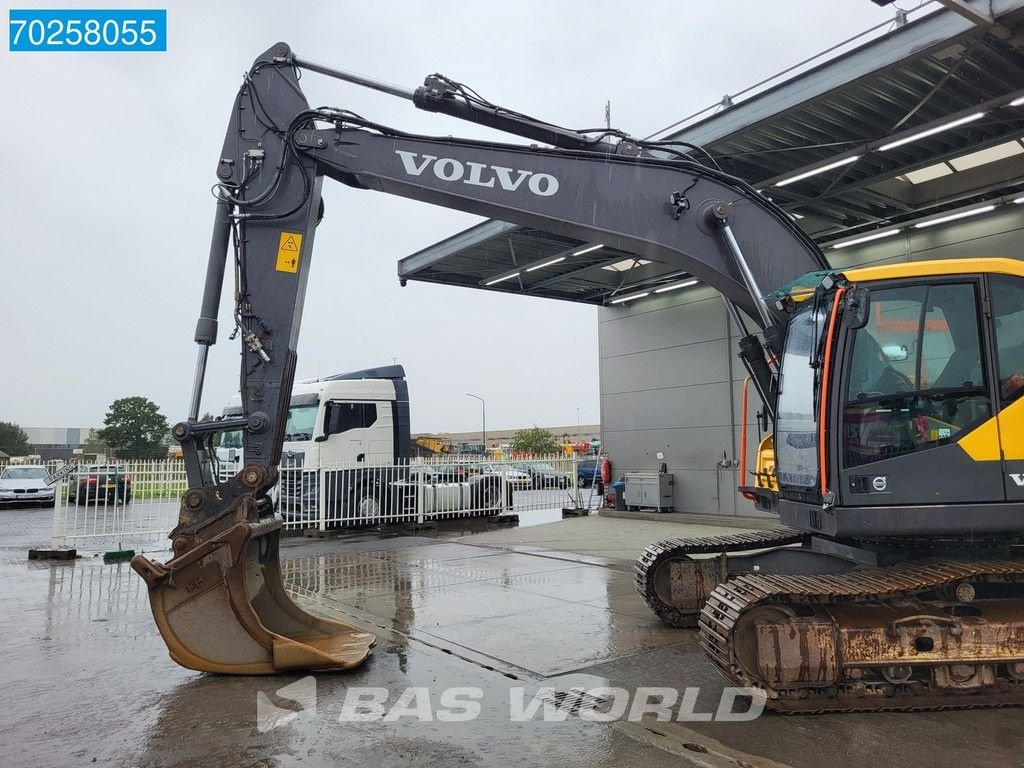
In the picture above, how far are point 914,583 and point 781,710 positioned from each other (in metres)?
1.13

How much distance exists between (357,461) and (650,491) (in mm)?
6364

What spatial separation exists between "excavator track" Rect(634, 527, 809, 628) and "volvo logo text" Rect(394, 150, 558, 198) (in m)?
3.26

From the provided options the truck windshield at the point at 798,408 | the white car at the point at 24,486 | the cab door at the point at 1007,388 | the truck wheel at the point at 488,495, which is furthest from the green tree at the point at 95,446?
the cab door at the point at 1007,388

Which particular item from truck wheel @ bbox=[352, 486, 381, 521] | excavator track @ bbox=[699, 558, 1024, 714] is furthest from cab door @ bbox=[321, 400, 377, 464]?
excavator track @ bbox=[699, 558, 1024, 714]

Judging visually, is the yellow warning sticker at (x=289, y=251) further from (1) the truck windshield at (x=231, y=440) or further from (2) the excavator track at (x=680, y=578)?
(1) the truck windshield at (x=231, y=440)

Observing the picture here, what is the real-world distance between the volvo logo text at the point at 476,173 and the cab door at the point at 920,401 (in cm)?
274

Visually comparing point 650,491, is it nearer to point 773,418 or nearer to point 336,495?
point 336,495

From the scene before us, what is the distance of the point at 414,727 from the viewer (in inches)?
163

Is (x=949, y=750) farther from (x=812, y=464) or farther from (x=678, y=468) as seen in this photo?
(x=678, y=468)

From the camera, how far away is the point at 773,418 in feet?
18.3

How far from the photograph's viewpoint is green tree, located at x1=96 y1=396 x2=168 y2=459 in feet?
198

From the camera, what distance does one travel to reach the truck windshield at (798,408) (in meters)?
4.92

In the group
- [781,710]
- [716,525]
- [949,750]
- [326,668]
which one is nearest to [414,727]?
[326,668]

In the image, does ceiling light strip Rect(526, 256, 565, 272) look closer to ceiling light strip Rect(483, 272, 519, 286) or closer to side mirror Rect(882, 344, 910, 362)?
ceiling light strip Rect(483, 272, 519, 286)
